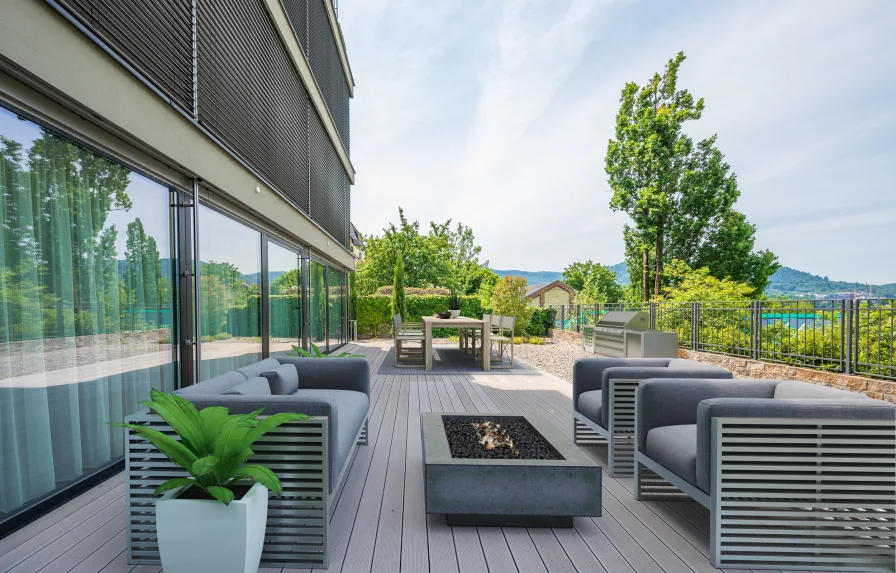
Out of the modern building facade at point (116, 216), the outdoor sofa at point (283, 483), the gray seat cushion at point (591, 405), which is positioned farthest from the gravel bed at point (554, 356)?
the outdoor sofa at point (283, 483)

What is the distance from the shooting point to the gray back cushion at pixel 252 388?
226cm

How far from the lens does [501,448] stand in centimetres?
251

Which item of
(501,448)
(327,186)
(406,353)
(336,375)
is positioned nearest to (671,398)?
(501,448)

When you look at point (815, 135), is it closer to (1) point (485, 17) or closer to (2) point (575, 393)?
(1) point (485, 17)

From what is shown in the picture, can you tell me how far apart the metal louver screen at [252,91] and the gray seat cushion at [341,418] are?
102 inches

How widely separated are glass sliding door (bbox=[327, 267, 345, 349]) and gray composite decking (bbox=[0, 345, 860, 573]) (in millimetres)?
7297

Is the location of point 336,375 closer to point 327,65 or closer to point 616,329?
point 616,329

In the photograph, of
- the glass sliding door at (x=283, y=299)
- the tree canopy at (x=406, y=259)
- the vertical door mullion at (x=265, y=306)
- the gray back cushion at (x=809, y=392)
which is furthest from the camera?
the tree canopy at (x=406, y=259)

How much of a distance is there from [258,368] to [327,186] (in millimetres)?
6970

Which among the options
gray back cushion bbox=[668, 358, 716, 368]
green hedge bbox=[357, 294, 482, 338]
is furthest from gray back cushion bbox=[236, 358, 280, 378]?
green hedge bbox=[357, 294, 482, 338]

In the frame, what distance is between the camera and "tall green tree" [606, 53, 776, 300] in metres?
17.1

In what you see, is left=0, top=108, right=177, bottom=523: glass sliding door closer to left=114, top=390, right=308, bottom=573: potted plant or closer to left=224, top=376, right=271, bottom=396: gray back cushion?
left=224, top=376, right=271, bottom=396: gray back cushion

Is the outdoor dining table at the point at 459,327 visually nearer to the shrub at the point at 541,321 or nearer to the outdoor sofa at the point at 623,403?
the outdoor sofa at the point at 623,403

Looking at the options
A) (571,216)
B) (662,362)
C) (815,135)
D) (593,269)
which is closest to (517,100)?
(662,362)
